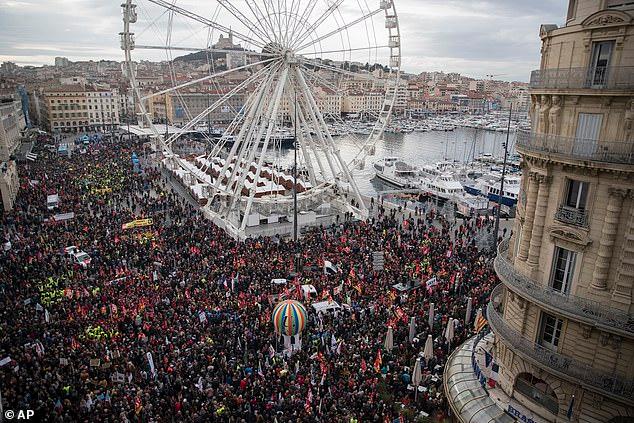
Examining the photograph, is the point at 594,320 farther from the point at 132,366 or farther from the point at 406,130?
the point at 406,130

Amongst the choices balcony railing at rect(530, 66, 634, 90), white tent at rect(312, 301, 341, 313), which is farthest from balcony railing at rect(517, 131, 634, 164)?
white tent at rect(312, 301, 341, 313)

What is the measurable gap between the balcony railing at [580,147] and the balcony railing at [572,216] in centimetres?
148

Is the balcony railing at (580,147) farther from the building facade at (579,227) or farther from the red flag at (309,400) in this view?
the red flag at (309,400)

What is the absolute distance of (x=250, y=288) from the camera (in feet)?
81.7

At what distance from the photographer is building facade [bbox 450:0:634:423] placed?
11.8 m

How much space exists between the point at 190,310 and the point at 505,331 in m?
14.1

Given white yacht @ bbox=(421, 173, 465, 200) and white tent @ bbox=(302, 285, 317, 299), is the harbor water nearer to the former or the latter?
white yacht @ bbox=(421, 173, 465, 200)

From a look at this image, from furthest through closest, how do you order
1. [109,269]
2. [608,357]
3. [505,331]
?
[109,269]
[505,331]
[608,357]

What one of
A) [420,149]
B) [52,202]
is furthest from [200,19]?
[420,149]

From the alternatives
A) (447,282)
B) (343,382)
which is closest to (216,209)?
(447,282)

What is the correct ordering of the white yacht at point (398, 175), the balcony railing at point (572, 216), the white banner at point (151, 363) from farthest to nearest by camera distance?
the white yacht at point (398, 175) → the white banner at point (151, 363) → the balcony railing at point (572, 216)

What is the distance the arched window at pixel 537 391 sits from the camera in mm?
14258

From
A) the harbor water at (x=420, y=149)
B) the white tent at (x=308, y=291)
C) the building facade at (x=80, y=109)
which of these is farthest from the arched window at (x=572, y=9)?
the building facade at (x=80, y=109)

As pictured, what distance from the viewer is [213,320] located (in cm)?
2169
